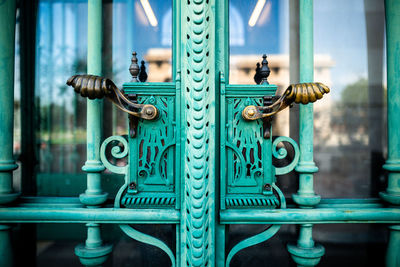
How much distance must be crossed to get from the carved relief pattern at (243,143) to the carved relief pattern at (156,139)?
36 centimetres

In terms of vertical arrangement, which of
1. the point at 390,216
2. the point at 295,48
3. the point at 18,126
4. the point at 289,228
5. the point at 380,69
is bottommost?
the point at 289,228

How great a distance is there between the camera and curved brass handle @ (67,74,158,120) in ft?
4.05

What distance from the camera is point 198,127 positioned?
4.13 feet

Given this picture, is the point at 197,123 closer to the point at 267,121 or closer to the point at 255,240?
the point at 267,121

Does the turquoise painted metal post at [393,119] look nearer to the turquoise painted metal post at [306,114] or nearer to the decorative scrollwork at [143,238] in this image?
the turquoise painted metal post at [306,114]

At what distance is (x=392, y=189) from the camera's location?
1.40m

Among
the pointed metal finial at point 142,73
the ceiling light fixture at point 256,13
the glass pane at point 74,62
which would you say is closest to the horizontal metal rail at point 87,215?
the glass pane at point 74,62

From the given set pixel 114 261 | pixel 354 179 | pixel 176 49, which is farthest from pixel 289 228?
pixel 176 49

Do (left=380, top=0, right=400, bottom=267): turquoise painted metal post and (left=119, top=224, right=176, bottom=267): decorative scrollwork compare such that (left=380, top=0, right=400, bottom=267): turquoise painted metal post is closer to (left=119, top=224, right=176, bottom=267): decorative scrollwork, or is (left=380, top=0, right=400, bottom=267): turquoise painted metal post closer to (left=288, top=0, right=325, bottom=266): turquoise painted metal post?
(left=288, top=0, right=325, bottom=266): turquoise painted metal post

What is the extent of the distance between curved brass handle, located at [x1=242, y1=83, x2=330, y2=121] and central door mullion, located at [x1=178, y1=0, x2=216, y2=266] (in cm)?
23

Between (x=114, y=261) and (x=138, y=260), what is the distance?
0.19m

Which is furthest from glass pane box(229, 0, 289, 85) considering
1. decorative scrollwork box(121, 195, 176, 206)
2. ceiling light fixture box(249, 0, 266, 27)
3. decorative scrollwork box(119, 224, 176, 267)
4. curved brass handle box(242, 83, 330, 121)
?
decorative scrollwork box(119, 224, 176, 267)

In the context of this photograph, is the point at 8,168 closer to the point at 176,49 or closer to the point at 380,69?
the point at 176,49

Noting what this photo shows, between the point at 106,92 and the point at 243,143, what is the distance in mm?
860
